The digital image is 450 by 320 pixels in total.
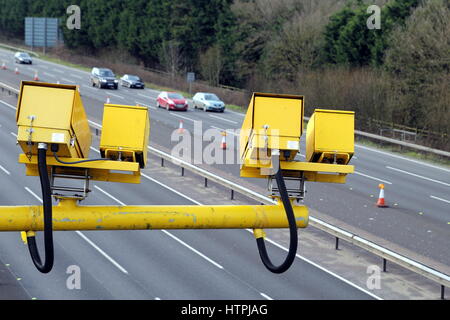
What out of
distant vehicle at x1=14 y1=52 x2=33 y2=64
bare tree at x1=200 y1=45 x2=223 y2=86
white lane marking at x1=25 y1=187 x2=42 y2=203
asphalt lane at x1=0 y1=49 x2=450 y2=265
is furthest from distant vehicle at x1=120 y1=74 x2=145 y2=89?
white lane marking at x1=25 y1=187 x2=42 y2=203

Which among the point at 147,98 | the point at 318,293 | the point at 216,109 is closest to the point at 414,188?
the point at 318,293

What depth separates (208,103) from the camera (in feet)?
156

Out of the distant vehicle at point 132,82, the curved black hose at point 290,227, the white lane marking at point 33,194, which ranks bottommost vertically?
the white lane marking at point 33,194

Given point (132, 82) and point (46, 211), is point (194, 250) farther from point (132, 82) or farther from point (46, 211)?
point (132, 82)

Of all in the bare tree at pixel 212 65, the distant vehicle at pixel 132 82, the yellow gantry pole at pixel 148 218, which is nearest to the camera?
the yellow gantry pole at pixel 148 218

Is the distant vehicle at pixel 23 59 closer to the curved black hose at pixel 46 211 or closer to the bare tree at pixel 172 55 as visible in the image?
the bare tree at pixel 172 55

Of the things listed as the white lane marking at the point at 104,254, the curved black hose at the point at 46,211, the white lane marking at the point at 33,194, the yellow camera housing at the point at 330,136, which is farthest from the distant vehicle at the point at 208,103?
the curved black hose at the point at 46,211

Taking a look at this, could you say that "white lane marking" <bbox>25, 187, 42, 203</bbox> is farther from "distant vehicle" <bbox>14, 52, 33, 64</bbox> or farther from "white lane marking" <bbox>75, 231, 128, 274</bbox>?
"distant vehicle" <bbox>14, 52, 33, 64</bbox>

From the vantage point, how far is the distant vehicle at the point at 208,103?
4747 centimetres

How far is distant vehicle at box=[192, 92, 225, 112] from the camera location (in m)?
47.5

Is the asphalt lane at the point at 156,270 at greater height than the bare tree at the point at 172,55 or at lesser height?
lesser

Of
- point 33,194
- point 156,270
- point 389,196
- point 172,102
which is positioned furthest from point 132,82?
point 156,270

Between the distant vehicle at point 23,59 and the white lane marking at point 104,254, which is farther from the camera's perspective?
the distant vehicle at point 23,59

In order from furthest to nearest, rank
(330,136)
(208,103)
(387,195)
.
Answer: (208,103)
(387,195)
(330,136)
